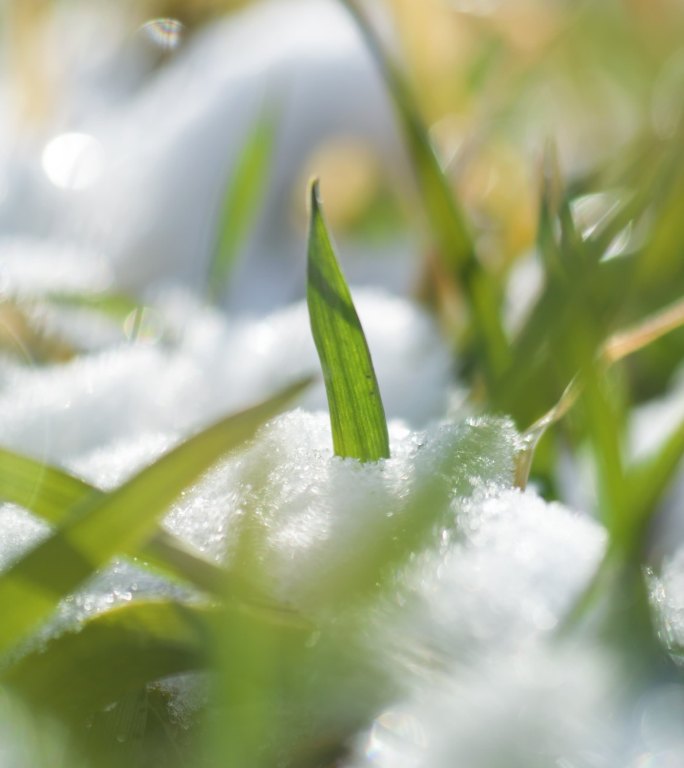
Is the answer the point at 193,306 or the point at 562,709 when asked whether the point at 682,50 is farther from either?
the point at 562,709

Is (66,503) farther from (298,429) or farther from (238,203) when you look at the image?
(238,203)

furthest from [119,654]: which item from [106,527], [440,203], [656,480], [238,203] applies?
[238,203]

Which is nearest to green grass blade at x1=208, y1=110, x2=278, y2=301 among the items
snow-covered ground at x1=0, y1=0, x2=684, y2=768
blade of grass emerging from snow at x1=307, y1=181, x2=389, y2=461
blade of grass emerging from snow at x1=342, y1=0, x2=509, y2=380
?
snow-covered ground at x1=0, y1=0, x2=684, y2=768

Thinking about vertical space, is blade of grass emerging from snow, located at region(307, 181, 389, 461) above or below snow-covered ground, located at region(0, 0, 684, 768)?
above

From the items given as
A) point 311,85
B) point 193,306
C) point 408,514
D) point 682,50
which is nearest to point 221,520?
point 408,514

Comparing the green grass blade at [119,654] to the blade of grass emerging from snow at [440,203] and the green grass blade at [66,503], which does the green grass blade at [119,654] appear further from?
the blade of grass emerging from snow at [440,203]

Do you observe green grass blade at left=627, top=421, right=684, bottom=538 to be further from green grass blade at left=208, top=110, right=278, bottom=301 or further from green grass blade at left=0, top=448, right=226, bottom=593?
green grass blade at left=208, top=110, right=278, bottom=301
